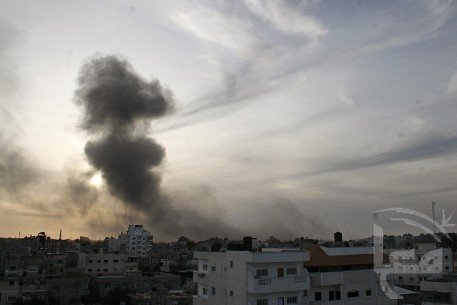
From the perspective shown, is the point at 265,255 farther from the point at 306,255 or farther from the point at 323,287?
the point at 323,287

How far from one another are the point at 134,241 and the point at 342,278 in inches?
4502

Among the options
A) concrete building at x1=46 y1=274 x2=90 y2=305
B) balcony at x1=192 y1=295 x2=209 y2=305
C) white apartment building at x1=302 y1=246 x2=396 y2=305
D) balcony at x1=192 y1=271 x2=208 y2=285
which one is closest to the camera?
white apartment building at x1=302 y1=246 x2=396 y2=305

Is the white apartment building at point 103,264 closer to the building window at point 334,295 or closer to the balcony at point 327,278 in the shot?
the building window at point 334,295

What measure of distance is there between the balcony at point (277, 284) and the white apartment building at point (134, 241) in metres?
112

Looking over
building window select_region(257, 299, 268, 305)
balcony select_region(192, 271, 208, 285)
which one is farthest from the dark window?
balcony select_region(192, 271, 208, 285)

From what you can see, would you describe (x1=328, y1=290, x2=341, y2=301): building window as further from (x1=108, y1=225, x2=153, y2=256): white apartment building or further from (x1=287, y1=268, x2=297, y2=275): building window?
(x1=108, y1=225, x2=153, y2=256): white apartment building

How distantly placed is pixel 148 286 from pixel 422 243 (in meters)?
43.0

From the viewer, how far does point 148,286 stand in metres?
63.0

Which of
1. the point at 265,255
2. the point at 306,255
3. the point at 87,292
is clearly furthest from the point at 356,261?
the point at 87,292

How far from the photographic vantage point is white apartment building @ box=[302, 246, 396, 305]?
110 feet

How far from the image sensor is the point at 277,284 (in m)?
31.4

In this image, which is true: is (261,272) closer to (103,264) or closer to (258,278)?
(258,278)

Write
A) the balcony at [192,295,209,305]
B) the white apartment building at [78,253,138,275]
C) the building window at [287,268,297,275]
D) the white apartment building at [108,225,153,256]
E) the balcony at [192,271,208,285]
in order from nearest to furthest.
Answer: the building window at [287,268,297,275]
the balcony at [192,295,209,305]
the balcony at [192,271,208,285]
the white apartment building at [78,253,138,275]
the white apartment building at [108,225,153,256]

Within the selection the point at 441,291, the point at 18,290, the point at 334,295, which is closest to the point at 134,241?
the point at 18,290
